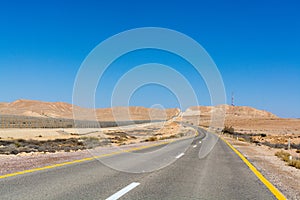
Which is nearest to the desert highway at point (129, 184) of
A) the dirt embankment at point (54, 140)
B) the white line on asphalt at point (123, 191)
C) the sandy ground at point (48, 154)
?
the white line on asphalt at point (123, 191)

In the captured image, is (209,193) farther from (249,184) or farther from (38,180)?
(38,180)

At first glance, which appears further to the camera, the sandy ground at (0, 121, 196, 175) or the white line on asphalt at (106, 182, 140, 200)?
the sandy ground at (0, 121, 196, 175)

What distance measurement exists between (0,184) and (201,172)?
6212 millimetres

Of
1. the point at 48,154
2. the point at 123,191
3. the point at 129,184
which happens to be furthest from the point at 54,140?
the point at 123,191

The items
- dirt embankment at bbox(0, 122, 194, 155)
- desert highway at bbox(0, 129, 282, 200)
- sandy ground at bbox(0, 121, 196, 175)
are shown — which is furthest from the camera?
dirt embankment at bbox(0, 122, 194, 155)


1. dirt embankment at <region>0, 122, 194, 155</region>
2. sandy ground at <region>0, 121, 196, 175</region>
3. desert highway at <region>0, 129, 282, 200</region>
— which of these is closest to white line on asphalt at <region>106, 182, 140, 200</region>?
desert highway at <region>0, 129, 282, 200</region>

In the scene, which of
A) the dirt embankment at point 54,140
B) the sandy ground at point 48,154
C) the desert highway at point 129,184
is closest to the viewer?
the desert highway at point 129,184

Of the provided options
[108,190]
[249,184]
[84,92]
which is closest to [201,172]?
[249,184]

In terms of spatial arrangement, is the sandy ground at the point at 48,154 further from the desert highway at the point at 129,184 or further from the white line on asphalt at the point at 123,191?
the white line on asphalt at the point at 123,191

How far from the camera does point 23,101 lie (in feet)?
652

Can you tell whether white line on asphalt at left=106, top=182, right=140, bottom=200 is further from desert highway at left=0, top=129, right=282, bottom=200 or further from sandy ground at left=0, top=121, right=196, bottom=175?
sandy ground at left=0, top=121, right=196, bottom=175

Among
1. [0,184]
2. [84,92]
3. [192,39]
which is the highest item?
[192,39]

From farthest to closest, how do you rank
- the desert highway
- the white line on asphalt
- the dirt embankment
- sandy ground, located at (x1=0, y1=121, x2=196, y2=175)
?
the dirt embankment
sandy ground, located at (x1=0, y1=121, x2=196, y2=175)
the desert highway
the white line on asphalt

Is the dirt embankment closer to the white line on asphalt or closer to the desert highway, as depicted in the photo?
the desert highway
